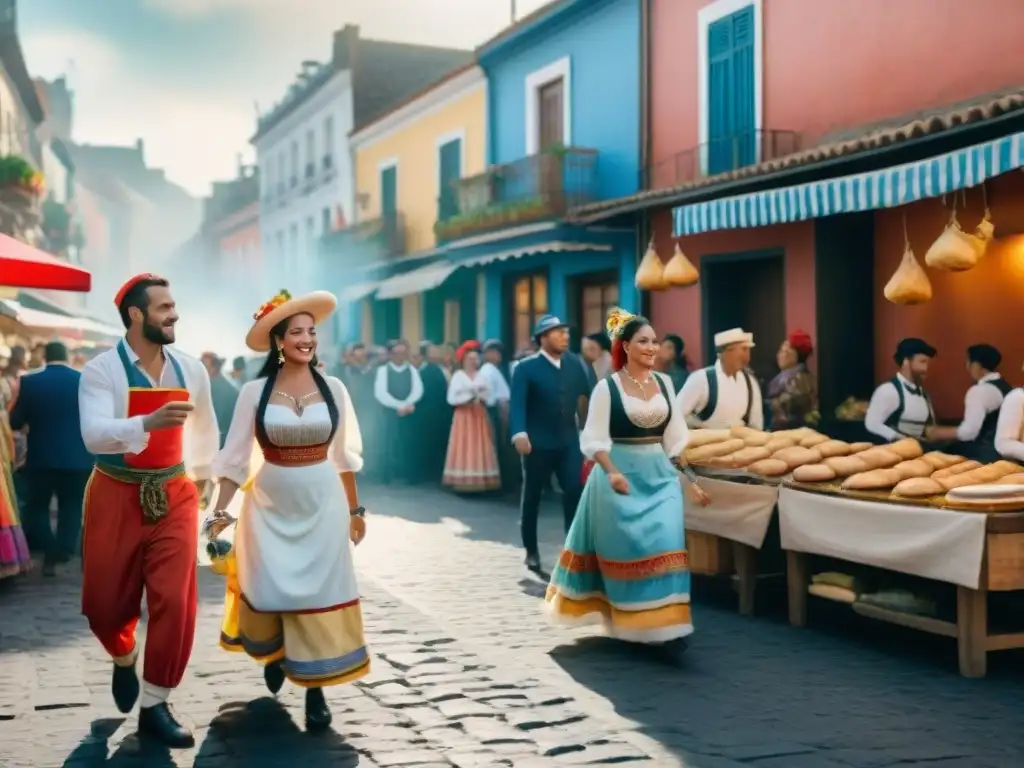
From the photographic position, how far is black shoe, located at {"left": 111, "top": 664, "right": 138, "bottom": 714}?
5.25 meters

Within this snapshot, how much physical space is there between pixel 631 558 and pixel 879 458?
178 centimetres

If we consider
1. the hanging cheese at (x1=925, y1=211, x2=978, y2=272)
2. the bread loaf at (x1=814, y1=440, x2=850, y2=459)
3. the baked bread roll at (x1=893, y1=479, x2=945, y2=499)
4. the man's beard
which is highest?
the hanging cheese at (x1=925, y1=211, x2=978, y2=272)

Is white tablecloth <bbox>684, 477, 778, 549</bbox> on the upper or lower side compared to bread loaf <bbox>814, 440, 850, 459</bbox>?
lower

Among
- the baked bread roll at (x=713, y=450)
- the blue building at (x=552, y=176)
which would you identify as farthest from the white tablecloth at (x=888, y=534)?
the blue building at (x=552, y=176)

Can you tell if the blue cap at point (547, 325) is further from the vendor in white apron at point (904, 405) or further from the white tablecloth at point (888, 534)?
the white tablecloth at point (888, 534)

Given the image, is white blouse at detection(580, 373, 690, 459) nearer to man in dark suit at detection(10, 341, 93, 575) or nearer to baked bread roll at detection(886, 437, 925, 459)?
baked bread roll at detection(886, 437, 925, 459)

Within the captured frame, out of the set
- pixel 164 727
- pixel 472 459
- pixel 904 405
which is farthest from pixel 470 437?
pixel 164 727

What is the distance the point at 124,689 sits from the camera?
5.25 m

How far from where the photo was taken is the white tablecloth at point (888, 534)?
6.02 m

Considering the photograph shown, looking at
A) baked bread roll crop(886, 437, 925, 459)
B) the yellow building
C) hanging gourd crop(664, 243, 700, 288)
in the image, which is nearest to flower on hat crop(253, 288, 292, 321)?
baked bread roll crop(886, 437, 925, 459)

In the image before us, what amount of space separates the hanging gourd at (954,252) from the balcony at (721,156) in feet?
12.0

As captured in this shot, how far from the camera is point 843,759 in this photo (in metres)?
4.71

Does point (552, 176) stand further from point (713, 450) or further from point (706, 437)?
point (713, 450)

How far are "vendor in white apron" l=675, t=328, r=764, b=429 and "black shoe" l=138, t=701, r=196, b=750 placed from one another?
4505mm
